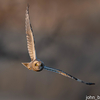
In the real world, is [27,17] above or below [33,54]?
above

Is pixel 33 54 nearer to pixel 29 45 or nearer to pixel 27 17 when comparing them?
pixel 29 45

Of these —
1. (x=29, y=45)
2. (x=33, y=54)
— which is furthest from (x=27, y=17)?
(x=33, y=54)

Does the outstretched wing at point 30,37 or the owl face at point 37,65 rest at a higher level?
the outstretched wing at point 30,37

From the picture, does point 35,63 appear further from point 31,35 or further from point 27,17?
point 27,17

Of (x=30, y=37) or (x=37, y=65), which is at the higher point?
(x=30, y=37)

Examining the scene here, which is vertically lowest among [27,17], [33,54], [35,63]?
[35,63]

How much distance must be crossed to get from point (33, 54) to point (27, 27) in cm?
79

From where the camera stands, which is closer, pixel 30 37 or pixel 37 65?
pixel 37 65

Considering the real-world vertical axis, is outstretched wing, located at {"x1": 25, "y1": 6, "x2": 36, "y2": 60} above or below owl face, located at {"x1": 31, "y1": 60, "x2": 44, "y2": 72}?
above

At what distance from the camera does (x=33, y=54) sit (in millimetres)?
4281

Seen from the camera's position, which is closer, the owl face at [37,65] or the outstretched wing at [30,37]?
the owl face at [37,65]

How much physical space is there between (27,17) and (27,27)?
0.28m

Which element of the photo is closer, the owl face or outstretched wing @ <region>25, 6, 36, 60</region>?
the owl face

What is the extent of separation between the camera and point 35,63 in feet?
13.3
